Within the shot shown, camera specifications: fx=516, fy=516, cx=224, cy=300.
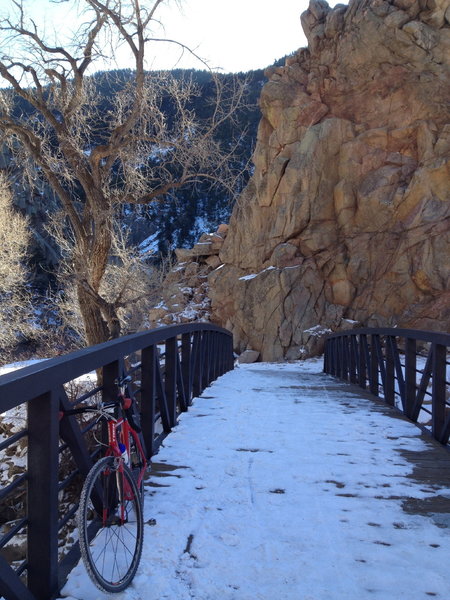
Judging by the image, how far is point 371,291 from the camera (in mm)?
21094

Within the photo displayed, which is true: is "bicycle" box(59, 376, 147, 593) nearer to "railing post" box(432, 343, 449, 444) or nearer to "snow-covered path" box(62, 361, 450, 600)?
"snow-covered path" box(62, 361, 450, 600)

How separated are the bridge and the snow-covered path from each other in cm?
1

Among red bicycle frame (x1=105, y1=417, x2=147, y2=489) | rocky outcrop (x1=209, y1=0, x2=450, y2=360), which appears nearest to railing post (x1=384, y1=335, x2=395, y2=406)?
red bicycle frame (x1=105, y1=417, x2=147, y2=489)

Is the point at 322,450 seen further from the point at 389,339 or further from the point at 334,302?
the point at 334,302

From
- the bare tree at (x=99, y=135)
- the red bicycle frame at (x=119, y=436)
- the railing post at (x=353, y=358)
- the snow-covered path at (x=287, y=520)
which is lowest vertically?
the railing post at (x=353, y=358)

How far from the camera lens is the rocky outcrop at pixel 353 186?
20.0 metres

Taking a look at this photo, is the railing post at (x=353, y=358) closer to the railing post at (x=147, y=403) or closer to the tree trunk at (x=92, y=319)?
the tree trunk at (x=92, y=319)

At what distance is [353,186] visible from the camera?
21859 mm

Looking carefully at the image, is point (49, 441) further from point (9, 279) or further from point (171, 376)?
point (9, 279)

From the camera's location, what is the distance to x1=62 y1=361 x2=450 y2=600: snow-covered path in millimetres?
2420

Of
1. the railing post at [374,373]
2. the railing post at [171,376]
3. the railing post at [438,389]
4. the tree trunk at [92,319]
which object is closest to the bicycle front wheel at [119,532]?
the railing post at [171,376]

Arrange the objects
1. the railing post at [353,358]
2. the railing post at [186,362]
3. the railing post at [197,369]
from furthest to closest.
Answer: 1. the railing post at [353,358]
2. the railing post at [197,369]
3. the railing post at [186,362]

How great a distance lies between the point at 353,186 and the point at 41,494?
70.1ft

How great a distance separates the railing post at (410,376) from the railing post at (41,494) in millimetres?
4572
